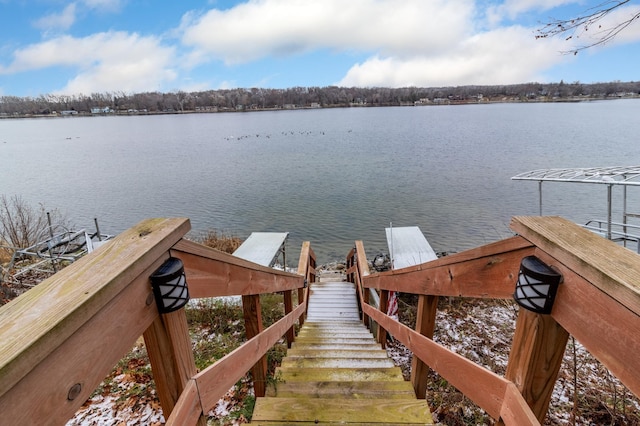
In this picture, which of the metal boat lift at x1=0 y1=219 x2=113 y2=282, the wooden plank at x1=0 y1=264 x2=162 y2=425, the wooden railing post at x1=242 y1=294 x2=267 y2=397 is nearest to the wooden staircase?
the wooden railing post at x1=242 y1=294 x2=267 y2=397

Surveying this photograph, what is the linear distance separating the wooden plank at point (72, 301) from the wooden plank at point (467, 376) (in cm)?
129

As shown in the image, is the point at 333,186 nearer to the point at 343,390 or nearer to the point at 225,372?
the point at 343,390

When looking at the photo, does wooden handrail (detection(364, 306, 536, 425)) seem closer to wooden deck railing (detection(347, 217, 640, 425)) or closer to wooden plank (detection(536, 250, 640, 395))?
wooden deck railing (detection(347, 217, 640, 425))

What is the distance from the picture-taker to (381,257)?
12133 millimetres

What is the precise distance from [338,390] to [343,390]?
0.04 m

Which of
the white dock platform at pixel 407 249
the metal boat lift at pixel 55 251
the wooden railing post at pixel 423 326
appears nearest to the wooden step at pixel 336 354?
the wooden railing post at pixel 423 326

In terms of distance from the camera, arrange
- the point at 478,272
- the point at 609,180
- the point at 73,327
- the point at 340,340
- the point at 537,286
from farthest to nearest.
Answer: the point at 609,180
the point at 340,340
the point at 478,272
the point at 537,286
the point at 73,327

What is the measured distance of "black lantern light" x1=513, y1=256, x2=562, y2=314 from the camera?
1.02 meters

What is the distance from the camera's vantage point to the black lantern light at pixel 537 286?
1.02 metres

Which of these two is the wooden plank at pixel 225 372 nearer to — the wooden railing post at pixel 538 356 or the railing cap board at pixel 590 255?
the wooden railing post at pixel 538 356

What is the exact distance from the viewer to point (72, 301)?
2.55 feet

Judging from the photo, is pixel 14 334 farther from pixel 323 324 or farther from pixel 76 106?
pixel 76 106

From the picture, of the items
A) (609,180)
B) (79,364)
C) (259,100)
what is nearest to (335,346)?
(79,364)

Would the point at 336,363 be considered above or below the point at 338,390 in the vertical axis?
below
